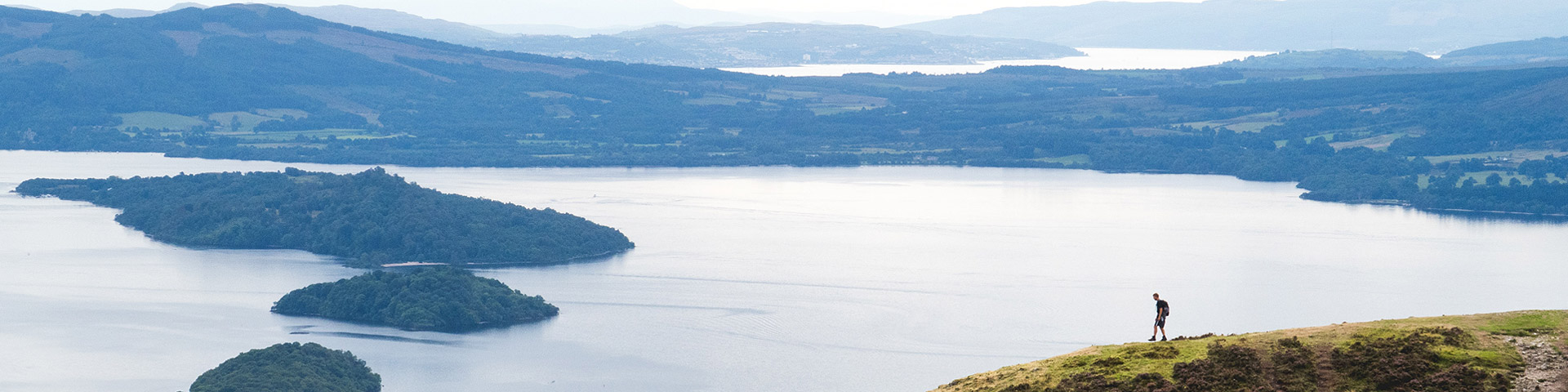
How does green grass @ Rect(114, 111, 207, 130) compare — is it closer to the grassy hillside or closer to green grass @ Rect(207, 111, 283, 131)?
green grass @ Rect(207, 111, 283, 131)

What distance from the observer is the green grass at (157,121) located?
150 m

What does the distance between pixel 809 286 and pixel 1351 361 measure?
150ft

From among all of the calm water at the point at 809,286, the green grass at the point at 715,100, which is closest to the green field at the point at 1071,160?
the calm water at the point at 809,286

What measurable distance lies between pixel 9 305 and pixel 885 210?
151 feet

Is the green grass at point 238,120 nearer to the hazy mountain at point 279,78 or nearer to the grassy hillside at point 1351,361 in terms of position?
the hazy mountain at point 279,78

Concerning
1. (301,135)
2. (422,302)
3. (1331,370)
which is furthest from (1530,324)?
(301,135)

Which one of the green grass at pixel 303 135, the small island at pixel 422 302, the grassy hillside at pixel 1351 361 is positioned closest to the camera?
the grassy hillside at pixel 1351 361

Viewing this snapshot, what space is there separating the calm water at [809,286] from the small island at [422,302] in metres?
1.28

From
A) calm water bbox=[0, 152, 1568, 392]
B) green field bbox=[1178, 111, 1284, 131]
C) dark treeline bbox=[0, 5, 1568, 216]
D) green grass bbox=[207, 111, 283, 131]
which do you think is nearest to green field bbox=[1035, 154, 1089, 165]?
dark treeline bbox=[0, 5, 1568, 216]

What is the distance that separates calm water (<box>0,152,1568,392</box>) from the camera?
51.8m

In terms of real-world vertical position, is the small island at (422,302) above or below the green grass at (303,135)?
below

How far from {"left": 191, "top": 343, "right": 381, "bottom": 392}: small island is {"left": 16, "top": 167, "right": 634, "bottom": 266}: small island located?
28.8 m

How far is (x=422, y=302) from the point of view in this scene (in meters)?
59.6

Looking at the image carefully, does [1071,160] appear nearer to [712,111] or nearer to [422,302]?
[712,111]
